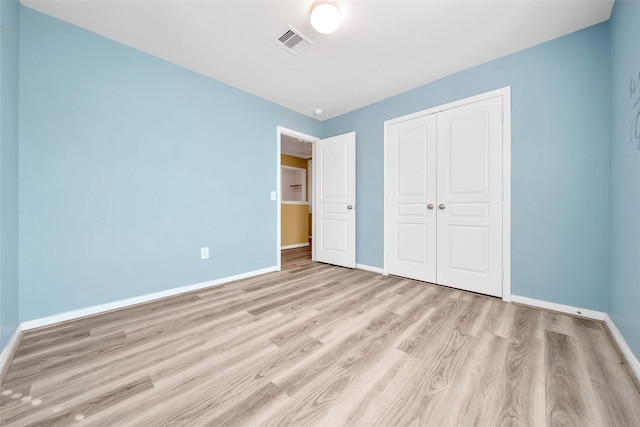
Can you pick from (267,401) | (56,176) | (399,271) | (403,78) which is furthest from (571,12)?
(56,176)

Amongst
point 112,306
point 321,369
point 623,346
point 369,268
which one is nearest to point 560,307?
point 623,346

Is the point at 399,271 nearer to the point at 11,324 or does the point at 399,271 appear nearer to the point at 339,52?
the point at 339,52

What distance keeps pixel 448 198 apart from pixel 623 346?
1.60m

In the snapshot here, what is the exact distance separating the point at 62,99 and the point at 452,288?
4.00 m

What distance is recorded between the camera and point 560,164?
1995 mm

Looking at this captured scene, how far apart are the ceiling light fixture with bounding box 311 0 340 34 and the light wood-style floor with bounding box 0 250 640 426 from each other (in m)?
2.25

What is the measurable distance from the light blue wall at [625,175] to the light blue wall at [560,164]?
0.40 feet

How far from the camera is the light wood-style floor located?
98 cm

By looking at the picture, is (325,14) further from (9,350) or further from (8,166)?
(9,350)

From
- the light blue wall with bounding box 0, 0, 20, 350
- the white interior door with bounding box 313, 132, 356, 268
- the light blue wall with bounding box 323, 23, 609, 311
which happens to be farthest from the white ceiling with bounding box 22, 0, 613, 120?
the white interior door with bounding box 313, 132, 356, 268

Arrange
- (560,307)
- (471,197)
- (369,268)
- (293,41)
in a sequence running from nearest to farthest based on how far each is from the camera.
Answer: (560,307), (293,41), (471,197), (369,268)

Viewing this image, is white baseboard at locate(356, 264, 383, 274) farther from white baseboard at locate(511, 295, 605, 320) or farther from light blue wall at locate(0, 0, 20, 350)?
light blue wall at locate(0, 0, 20, 350)

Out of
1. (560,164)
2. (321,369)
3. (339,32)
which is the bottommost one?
(321,369)

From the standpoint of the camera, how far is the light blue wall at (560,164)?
185 centimetres
